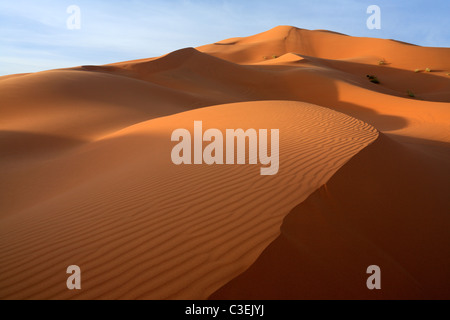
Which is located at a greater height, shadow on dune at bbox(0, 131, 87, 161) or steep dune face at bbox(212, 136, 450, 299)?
shadow on dune at bbox(0, 131, 87, 161)

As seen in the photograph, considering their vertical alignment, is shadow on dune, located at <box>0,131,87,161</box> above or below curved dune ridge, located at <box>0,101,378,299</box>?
above

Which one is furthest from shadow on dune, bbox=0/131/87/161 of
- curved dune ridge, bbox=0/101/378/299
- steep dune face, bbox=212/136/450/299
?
steep dune face, bbox=212/136/450/299

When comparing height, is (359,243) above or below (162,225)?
below

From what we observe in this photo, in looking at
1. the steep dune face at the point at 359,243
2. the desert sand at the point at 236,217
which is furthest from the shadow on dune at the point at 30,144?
the steep dune face at the point at 359,243

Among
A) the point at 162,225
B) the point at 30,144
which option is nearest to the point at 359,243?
the point at 162,225

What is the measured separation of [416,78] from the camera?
85.9ft

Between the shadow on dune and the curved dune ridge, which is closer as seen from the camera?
the curved dune ridge

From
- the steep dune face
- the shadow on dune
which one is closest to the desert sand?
the steep dune face

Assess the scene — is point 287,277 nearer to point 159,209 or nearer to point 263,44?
point 159,209

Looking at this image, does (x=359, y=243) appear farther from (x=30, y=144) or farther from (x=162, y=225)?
(x=30, y=144)

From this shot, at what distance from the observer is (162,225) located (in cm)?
306

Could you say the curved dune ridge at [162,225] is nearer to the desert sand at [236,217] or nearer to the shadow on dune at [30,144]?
the desert sand at [236,217]

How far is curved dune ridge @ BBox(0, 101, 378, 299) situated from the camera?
7.93 feet

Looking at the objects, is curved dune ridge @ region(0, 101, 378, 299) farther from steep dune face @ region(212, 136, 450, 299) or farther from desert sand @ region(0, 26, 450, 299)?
steep dune face @ region(212, 136, 450, 299)
